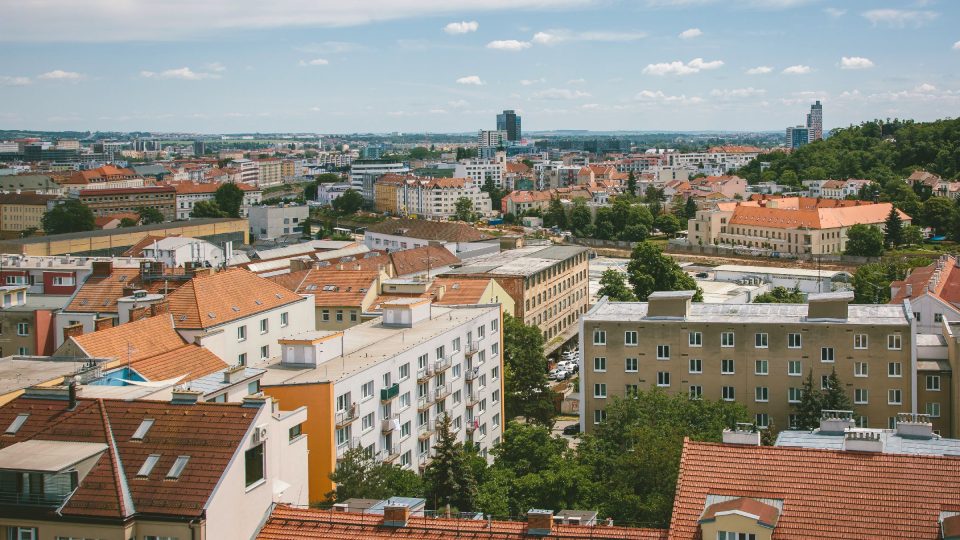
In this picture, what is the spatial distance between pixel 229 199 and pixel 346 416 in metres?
106

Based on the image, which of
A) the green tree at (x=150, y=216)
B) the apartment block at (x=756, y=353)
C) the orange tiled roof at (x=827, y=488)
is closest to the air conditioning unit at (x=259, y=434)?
the orange tiled roof at (x=827, y=488)

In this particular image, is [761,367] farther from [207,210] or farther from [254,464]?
[207,210]

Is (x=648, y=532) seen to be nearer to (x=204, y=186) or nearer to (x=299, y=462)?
(x=299, y=462)

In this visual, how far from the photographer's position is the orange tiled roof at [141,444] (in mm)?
14086

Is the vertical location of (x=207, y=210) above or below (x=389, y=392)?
above

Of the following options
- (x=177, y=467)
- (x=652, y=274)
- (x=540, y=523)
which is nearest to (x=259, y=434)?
(x=177, y=467)

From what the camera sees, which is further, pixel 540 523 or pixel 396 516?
pixel 396 516

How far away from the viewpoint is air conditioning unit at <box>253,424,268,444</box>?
15.0 metres

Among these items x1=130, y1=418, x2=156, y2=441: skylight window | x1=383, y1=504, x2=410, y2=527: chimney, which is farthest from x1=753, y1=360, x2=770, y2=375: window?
x1=130, y1=418, x2=156, y2=441: skylight window

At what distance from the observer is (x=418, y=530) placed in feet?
46.3

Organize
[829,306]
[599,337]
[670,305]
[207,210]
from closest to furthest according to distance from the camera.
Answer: [829,306] < [670,305] < [599,337] < [207,210]

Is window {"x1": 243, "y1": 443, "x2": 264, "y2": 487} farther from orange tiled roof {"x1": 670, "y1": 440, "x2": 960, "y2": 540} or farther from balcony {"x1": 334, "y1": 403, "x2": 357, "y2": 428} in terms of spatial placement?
balcony {"x1": 334, "y1": 403, "x2": 357, "y2": 428}

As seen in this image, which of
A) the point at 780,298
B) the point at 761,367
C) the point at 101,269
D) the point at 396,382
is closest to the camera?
the point at 396,382

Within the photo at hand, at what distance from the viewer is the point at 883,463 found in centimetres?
1423
